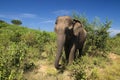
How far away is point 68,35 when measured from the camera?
31.4 ft

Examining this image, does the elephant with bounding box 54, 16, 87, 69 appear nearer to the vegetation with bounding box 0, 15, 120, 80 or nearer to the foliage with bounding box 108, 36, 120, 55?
the vegetation with bounding box 0, 15, 120, 80

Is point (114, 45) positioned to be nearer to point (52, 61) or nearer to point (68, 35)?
point (52, 61)

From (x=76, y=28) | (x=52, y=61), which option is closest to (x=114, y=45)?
(x=52, y=61)

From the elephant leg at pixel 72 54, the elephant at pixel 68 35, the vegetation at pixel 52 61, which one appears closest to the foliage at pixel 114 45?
the vegetation at pixel 52 61

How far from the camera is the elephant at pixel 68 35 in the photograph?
354 inches

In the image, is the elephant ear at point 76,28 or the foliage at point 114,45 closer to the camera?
the elephant ear at point 76,28

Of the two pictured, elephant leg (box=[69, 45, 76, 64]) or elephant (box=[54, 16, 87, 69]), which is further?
elephant leg (box=[69, 45, 76, 64])

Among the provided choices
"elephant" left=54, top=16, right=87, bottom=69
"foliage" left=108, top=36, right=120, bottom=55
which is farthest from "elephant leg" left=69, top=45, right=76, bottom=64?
"foliage" left=108, top=36, right=120, bottom=55

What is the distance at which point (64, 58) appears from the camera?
11258 millimetres

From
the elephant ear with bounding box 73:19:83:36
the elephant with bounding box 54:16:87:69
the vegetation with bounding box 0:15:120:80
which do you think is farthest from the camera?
the elephant ear with bounding box 73:19:83:36

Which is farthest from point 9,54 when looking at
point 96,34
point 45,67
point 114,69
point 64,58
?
point 96,34

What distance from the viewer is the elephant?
8999 mm

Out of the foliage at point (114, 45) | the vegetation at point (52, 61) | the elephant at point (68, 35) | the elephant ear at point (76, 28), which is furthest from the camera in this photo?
the foliage at point (114, 45)

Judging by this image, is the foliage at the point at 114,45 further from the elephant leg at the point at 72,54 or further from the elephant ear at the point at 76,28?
the elephant leg at the point at 72,54
